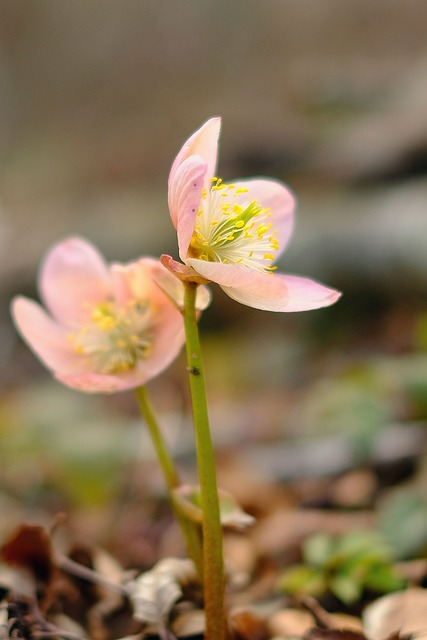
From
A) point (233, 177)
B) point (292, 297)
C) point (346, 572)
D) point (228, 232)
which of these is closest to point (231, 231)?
point (228, 232)

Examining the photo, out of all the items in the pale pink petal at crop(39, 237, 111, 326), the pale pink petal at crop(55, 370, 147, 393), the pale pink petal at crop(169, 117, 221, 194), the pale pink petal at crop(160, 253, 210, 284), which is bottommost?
the pale pink petal at crop(55, 370, 147, 393)

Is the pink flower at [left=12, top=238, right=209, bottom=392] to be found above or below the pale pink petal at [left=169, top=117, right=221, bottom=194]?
below

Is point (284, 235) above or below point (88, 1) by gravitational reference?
below

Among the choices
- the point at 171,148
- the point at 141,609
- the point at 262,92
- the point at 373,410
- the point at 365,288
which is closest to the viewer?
the point at 141,609

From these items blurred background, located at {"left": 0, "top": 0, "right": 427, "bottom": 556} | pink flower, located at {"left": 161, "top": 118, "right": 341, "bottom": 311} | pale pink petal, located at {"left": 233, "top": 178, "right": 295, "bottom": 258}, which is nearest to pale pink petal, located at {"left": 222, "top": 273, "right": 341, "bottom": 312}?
pink flower, located at {"left": 161, "top": 118, "right": 341, "bottom": 311}

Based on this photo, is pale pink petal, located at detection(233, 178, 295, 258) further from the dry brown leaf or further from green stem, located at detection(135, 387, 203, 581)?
the dry brown leaf

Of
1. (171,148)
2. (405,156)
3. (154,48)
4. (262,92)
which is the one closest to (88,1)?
(154,48)

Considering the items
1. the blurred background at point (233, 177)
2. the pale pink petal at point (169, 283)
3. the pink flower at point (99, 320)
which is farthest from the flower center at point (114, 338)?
the blurred background at point (233, 177)

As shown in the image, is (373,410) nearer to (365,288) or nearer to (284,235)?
(284,235)
